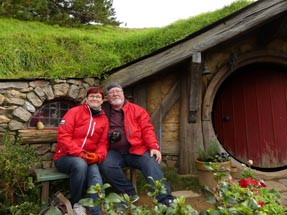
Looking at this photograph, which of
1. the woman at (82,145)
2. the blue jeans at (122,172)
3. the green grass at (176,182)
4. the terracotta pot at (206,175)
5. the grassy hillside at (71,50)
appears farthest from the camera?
the grassy hillside at (71,50)

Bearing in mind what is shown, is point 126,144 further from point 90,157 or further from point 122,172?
point 90,157

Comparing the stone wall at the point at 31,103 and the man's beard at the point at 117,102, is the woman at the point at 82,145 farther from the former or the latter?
the stone wall at the point at 31,103

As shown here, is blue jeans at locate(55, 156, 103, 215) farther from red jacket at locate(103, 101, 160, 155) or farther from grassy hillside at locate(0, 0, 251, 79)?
grassy hillside at locate(0, 0, 251, 79)

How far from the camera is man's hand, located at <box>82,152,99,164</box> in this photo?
3.12 metres

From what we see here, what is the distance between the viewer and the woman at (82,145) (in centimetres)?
297

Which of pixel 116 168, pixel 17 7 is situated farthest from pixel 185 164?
pixel 17 7

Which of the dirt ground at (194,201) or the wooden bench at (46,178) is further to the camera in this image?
the dirt ground at (194,201)

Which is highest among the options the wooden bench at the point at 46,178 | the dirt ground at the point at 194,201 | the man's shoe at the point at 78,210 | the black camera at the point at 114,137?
the black camera at the point at 114,137

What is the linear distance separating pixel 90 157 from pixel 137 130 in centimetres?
71

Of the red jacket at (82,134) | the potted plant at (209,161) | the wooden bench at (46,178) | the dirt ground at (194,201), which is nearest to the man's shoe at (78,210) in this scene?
the wooden bench at (46,178)

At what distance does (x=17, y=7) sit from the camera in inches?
280

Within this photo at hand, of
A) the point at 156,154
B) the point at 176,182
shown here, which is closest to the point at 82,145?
the point at 156,154

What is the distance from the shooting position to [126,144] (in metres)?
3.51

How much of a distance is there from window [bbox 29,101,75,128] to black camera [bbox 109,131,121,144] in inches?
36.9
